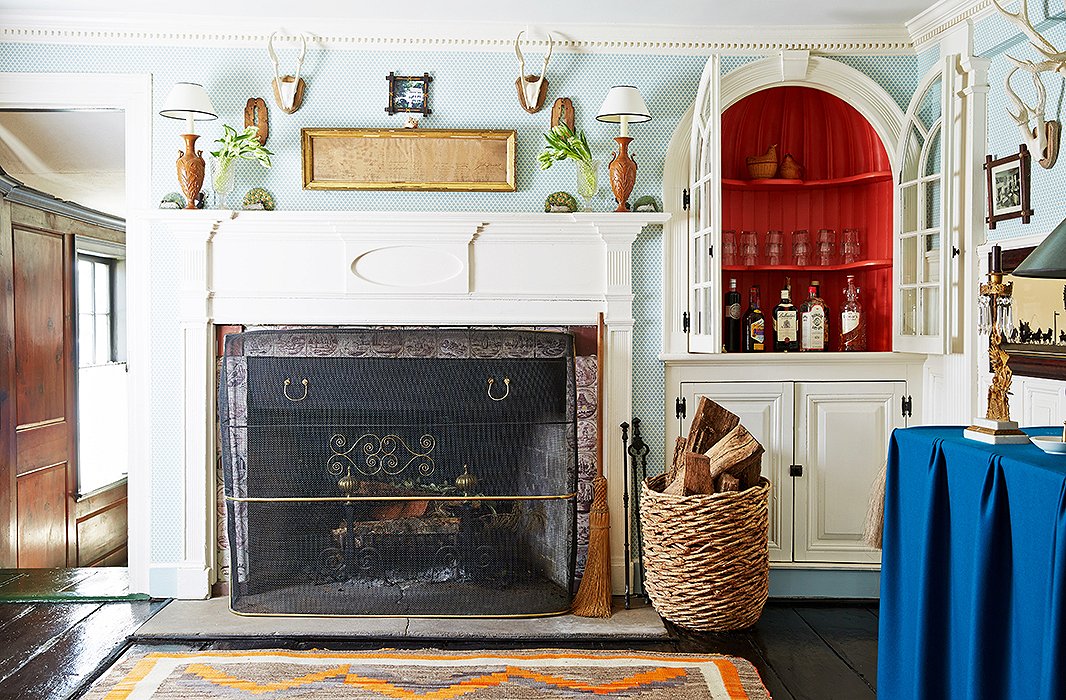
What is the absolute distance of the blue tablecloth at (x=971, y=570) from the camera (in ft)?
6.20

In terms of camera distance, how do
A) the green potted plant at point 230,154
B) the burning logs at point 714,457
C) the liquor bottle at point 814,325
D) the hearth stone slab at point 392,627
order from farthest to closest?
the liquor bottle at point 814,325
the green potted plant at point 230,154
the burning logs at point 714,457
the hearth stone slab at point 392,627

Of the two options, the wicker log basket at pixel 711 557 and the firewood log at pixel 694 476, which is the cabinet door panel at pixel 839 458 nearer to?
the wicker log basket at pixel 711 557

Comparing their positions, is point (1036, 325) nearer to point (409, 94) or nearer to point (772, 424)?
point (772, 424)

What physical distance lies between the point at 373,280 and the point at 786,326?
183 cm

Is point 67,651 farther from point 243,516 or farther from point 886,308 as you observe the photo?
point 886,308

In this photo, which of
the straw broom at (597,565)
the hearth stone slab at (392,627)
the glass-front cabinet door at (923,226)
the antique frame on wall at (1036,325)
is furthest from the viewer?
the straw broom at (597,565)

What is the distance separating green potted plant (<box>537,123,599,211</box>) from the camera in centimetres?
414

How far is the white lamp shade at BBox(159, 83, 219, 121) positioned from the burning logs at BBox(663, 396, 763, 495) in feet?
7.78

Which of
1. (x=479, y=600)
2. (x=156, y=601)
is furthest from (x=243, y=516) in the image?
(x=479, y=600)

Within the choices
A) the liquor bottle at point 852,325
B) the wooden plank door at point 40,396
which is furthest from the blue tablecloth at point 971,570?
the wooden plank door at point 40,396

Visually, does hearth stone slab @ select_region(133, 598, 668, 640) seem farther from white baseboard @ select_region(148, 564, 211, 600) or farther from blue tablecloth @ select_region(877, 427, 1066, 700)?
blue tablecloth @ select_region(877, 427, 1066, 700)

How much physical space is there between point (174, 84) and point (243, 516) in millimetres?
1864

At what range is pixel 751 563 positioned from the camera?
3.84 m

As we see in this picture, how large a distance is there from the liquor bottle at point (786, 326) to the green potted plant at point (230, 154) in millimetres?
2346
